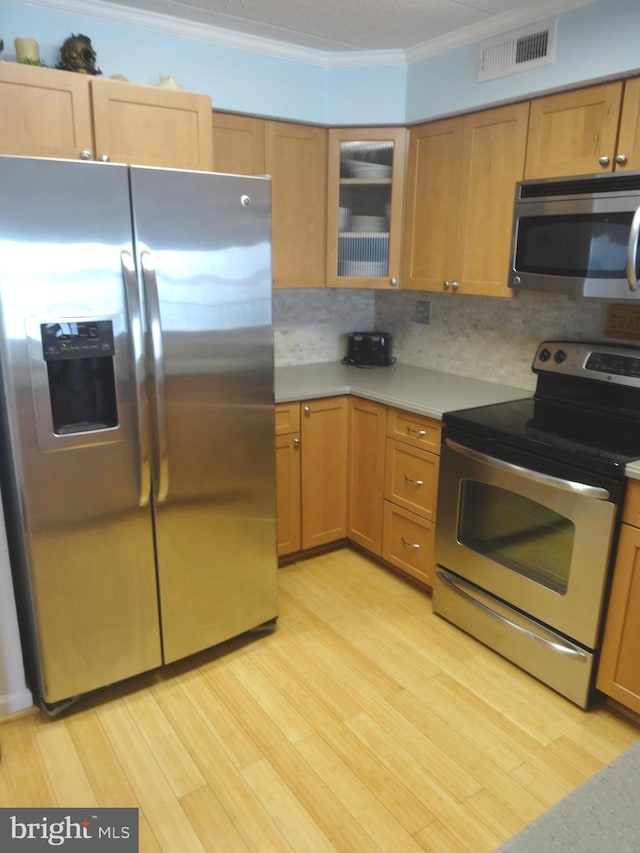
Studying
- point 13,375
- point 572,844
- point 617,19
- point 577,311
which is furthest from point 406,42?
point 572,844

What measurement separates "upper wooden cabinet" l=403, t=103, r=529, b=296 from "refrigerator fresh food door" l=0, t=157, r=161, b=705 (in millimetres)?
1499

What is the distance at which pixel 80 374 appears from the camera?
190 cm

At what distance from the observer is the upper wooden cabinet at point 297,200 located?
2.83 meters

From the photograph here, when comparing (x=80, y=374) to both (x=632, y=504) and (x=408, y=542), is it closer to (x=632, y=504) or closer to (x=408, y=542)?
(x=408, y=542)

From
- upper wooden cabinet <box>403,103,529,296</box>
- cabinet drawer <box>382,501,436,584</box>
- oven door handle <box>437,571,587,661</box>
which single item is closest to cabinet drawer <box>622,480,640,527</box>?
oven door handle <box>437,571,587,661</box>

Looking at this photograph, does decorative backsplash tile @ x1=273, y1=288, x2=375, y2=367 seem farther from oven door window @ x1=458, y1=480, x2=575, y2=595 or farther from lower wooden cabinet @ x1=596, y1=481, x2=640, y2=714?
lower wooden cabinet @ x1=596, y1=481, x2=640, y2=714

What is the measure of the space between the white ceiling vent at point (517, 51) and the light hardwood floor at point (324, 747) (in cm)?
226

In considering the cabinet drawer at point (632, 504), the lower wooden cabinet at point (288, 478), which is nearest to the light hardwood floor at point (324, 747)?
the lower wooden cabinet at point (288, 478)

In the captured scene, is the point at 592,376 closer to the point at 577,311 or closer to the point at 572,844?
the point at 577,311

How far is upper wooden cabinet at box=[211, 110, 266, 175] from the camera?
2.66m

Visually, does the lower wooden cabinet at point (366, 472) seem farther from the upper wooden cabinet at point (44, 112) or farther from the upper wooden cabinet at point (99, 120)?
the upper wooden cabinet at point (44, 112)

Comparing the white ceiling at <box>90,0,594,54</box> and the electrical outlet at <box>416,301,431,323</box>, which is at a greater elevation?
the white ceiling at <box>90,0,594,54</box>

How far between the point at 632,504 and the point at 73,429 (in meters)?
1.75

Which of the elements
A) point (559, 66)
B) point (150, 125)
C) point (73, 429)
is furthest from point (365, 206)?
point (73, 429)
